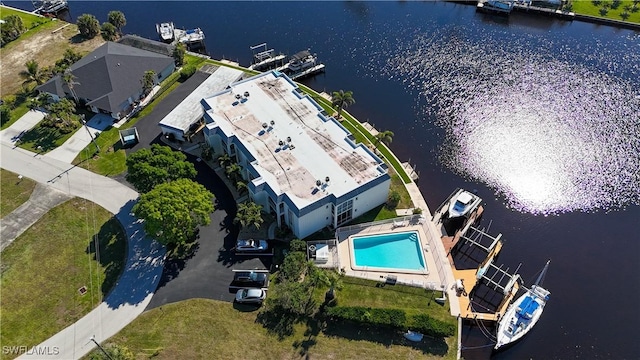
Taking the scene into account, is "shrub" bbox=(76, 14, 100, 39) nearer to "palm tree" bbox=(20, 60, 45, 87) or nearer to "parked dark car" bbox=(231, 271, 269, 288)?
"palm tree" bbox=(20, 60, 45, 87)

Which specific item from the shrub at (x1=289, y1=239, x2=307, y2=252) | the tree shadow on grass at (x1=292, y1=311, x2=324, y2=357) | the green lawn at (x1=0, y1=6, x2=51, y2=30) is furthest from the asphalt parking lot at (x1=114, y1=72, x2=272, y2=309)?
the green lawn at (x1=0, y1=6, x2=51, y2=30)

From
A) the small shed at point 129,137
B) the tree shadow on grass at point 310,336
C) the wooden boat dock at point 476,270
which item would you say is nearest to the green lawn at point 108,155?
the small shed at point 129,137

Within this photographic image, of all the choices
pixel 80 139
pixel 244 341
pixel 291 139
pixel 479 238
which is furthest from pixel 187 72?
pixel 479 238

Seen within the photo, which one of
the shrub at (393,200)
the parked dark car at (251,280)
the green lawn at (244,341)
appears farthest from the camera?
the shrub at (393,200)

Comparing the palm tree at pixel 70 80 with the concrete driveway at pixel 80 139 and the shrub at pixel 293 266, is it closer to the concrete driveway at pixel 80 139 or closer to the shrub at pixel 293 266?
the concrete driveway at pixel 80 139

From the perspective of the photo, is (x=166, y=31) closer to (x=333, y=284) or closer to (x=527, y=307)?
(x=333, y=284)

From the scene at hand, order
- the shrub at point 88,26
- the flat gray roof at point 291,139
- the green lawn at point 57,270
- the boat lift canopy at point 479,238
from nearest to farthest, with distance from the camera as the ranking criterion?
1. the green lawn at point 57,270
2. the flat gray roof at point 291,139
3. the boat lift canopy at point 479,238
4. the shrub at point 88,26

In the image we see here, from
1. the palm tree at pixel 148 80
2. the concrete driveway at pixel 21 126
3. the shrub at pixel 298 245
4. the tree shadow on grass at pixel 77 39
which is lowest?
the concrete driveway at pixel 21 126
